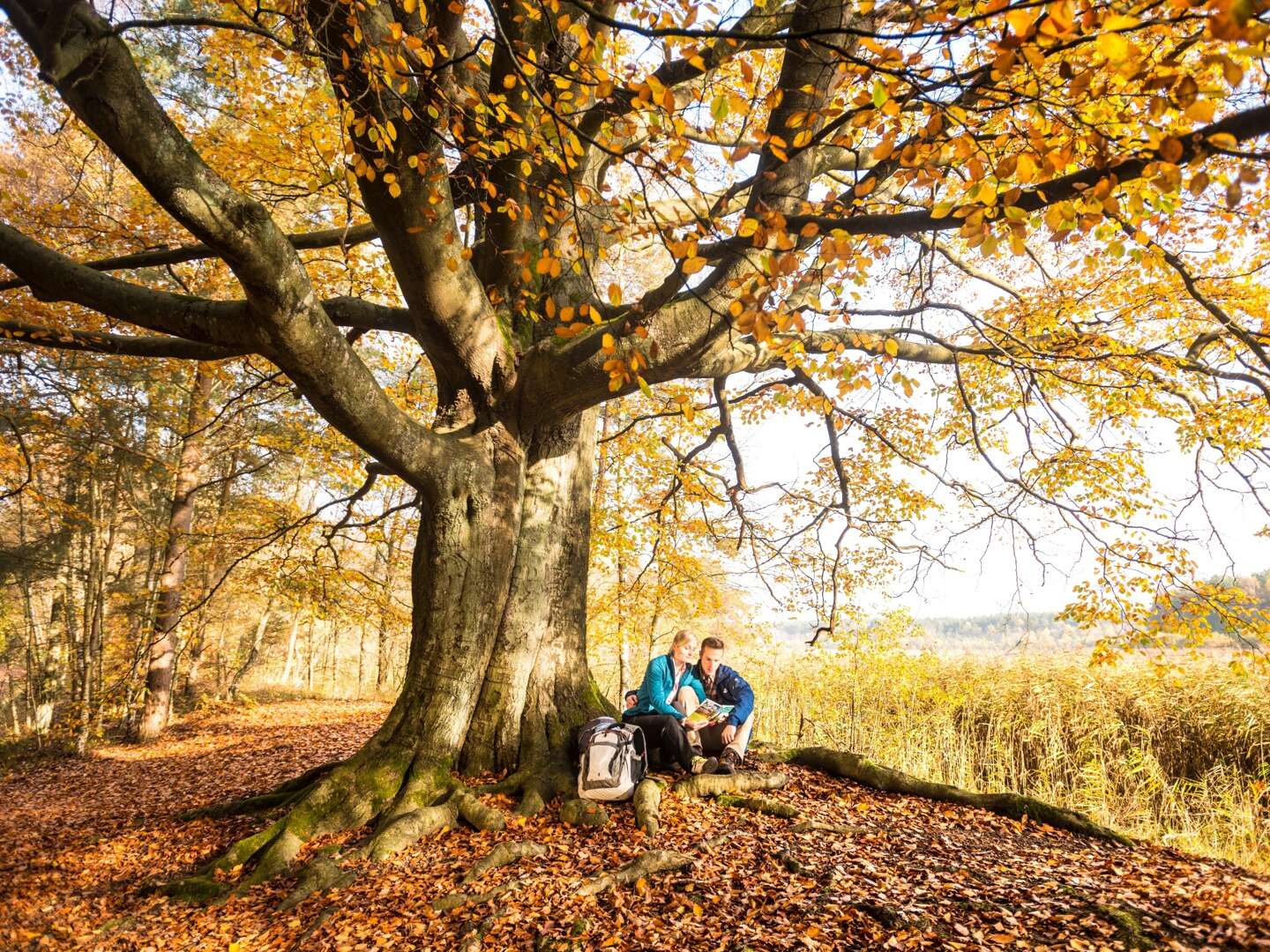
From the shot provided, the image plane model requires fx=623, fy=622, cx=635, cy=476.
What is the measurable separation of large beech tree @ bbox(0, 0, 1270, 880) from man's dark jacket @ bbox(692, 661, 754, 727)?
1094 mm

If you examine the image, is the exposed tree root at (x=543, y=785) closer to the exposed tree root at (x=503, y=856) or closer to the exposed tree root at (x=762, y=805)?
the exposed tree root at (x=503, y=856)

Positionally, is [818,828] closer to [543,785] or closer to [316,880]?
[543,785]

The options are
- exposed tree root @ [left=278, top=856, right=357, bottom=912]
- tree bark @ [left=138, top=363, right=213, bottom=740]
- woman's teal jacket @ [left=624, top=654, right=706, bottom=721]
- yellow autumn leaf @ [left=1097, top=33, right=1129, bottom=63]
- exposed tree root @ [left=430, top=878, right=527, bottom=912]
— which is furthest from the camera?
tree bark @ [left=138, top=363, right=213, bottom=740]

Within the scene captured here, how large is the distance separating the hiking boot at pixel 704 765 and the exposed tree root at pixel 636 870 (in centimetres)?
128

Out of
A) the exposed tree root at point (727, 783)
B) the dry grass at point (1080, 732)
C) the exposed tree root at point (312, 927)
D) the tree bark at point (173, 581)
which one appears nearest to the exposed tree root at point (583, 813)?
the exposed tree root at point (727, 783)

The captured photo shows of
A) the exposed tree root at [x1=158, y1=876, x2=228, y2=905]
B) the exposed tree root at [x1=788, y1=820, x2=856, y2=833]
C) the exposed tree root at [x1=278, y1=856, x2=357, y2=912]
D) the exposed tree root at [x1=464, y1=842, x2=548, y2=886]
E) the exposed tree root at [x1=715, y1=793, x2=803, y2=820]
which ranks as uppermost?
the exposed tree root at [x1=715, y1=793, x2=803, y2=820]

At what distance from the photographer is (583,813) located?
4297mm

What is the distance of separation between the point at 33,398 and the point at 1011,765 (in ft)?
43.1

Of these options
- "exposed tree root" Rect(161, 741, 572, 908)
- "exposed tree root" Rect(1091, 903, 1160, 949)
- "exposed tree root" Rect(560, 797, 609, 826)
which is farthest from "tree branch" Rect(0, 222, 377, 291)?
"exposed tree root" Rect(1091, 903, 1160, 949)

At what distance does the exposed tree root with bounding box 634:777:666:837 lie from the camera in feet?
13.2

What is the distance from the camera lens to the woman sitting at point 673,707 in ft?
16.1

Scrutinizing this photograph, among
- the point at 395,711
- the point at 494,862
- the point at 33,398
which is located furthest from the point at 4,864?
the point at 33,398

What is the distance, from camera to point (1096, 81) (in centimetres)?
499

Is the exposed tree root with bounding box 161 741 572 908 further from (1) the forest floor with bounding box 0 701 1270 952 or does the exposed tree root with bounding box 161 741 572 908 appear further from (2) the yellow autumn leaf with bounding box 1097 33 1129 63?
(2) the yellow autumn leaf with bounding box 1097 33 1129 63
